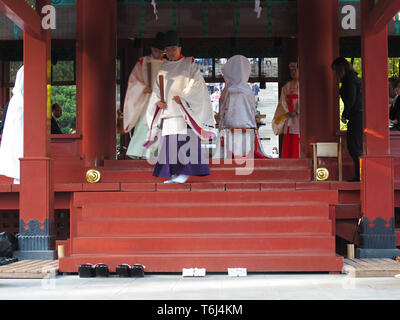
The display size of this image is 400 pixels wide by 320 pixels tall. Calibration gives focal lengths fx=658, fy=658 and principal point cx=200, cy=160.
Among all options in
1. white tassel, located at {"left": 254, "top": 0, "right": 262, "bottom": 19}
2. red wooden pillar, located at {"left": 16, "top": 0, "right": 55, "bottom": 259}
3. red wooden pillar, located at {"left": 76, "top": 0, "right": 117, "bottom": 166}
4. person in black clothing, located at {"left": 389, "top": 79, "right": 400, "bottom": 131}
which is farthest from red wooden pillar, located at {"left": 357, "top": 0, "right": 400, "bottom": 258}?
red wooden pillar, located at {"left": 76, "top": 0, "right": 117, "bottom": 166}

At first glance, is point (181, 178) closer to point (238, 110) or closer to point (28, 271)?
point (28, 271)

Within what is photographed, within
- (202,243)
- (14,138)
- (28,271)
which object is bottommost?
(28,271)

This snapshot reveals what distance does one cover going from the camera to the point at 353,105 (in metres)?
8.24

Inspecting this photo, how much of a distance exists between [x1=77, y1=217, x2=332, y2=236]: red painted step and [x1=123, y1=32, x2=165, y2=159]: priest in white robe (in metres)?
2.94

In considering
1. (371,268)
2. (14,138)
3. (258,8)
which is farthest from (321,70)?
(14,138)

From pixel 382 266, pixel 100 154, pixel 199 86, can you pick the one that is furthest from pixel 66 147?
pixel 382 266

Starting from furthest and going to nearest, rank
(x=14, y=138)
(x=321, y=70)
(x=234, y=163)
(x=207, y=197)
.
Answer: (x=321, y=70)
(x=234, y=163)
(x=14, y=138)
(x=207, y=197)

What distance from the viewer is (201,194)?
23.2 feet

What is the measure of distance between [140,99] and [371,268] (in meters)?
4.66

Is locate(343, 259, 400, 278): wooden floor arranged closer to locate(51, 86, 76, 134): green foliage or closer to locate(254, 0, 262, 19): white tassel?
locate(254, 0, 262, 19): white tassel

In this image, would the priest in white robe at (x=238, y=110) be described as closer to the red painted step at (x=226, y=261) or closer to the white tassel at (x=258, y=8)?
the white tassel at (x=258, y=8)

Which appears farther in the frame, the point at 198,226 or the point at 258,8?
the point at 258,8

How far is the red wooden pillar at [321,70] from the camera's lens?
9.17m

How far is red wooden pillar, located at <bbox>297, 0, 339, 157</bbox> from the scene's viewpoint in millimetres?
9172
